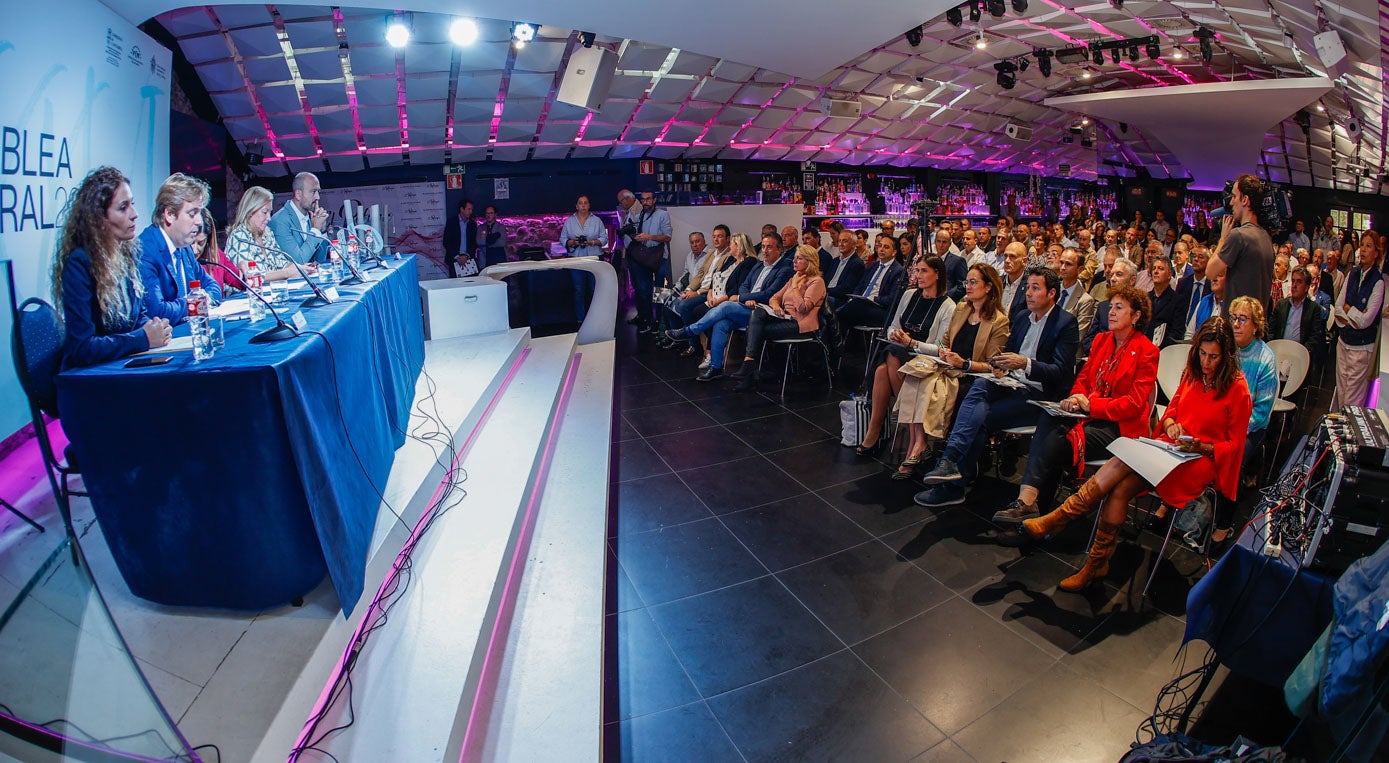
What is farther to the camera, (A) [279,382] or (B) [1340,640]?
(A) [279,382]

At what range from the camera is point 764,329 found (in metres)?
5.55

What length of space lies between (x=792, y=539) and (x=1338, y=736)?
195 cm

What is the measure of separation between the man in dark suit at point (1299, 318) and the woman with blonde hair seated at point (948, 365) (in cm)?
224

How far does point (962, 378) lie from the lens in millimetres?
3799

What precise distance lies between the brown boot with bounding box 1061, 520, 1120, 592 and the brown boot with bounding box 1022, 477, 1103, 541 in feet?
0.37

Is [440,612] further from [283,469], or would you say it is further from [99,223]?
[99,223]

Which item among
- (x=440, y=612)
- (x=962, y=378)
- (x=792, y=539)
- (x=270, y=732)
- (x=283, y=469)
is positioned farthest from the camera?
(x=962, y=378)

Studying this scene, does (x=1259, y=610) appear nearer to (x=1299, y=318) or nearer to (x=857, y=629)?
(x=857, y=629)

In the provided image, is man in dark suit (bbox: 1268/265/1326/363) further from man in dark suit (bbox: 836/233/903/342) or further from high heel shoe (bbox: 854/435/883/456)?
high heel shoe (bbox: 854/435/883/456)

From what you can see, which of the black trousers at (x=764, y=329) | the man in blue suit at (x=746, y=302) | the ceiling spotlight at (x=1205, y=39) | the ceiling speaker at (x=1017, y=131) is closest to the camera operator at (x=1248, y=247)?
the black trousers at (x=764, y=329)

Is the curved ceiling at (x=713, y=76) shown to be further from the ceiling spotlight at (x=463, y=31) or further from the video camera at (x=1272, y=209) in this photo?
the video camera at (x=1272, y=209)

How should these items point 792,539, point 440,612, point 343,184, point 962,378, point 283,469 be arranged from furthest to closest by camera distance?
point 343,184, point 962,378, point 792,539, point 440,612, point 283,469

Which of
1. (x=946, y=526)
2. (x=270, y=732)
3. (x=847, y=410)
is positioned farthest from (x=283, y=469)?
(x=847, y=410)

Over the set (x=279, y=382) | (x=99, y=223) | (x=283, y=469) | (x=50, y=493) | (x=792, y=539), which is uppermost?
(x=99, y=223)
